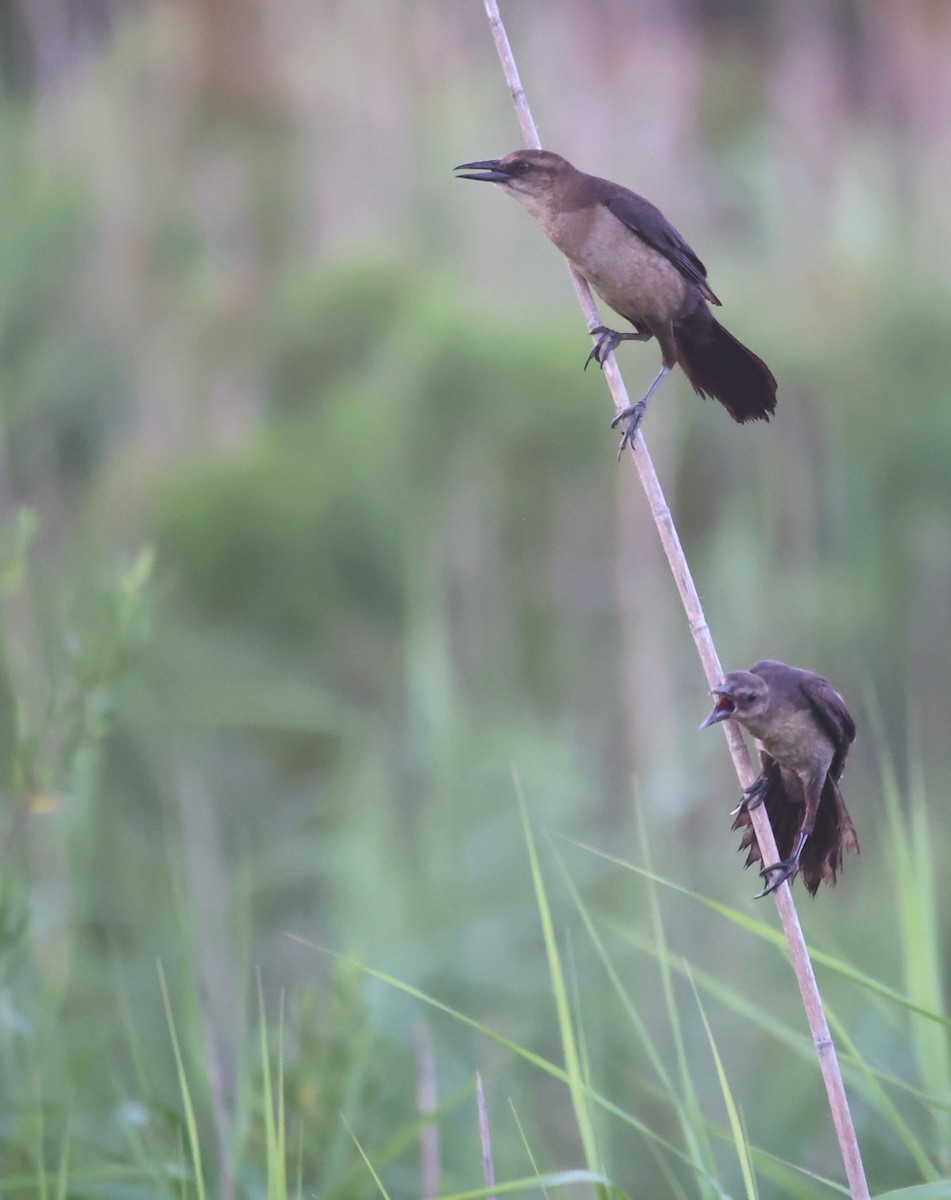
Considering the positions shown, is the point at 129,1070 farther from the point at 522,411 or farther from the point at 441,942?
the point at 522,411

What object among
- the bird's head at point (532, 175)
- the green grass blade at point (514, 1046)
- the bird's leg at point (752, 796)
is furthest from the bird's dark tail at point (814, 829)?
the bird's head at point (532, 175)

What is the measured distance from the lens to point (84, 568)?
279cm

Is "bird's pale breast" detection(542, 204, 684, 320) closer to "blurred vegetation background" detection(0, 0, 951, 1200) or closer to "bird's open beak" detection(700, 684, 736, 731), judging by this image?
"bird's open beak" detection(700, 684, 736, 731)

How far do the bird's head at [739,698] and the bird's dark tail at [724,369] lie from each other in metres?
0.20

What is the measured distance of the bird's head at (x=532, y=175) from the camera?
2.97 feet

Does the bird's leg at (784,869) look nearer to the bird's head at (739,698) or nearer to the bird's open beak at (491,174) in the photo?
the bird's head at (739,698)

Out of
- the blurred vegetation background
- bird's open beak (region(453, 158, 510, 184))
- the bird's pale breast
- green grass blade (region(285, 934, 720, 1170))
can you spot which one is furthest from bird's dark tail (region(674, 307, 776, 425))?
the blurred vegetation background

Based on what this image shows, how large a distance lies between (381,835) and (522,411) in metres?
0.96

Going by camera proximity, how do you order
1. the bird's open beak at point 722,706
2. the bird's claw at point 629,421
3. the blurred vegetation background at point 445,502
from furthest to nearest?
the blurred vegetation background at point 445,502 → the bird's claw at point 629,421 → the bird's open beak at point 722,706

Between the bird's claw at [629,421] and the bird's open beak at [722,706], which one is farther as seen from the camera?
the bird's claw at [629,421]

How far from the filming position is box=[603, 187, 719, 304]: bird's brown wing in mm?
888

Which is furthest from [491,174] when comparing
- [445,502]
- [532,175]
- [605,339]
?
[445,502]

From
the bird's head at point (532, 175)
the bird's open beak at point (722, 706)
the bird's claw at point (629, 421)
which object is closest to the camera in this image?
the bird's open beak at point (722, 706)

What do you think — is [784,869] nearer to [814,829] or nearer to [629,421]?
[814,829]
